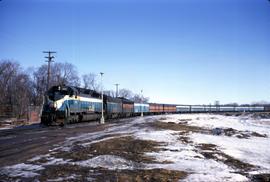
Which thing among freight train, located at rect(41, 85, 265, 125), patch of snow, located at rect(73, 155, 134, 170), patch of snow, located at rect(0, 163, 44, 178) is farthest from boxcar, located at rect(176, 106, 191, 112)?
patch of snow, located at rect(0, 163, 44, 178)

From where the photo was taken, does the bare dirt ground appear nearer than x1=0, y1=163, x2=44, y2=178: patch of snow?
Yes

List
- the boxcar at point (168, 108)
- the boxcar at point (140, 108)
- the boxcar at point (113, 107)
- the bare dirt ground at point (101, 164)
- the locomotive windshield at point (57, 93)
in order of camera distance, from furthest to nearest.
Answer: the boxcar at point (168, 108) < the boxcar at point (140, 108) < the boxcar at point (113, 107) < the locomotive windshield at point (57, 93) < the bare dirt ground at point (101, 164)

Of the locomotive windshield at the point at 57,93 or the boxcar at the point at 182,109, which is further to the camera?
the boxcar at the point at 182,109

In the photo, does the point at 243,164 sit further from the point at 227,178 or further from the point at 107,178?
the point at 107,178

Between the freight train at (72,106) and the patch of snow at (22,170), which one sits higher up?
the freight train at (72,106)

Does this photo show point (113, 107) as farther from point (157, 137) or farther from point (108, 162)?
point (108, 162)

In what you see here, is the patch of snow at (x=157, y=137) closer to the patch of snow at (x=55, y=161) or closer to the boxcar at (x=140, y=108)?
the patch of snow at (x=55, y=161)

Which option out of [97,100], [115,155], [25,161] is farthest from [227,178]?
[97,100]

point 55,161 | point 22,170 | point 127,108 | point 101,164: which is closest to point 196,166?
point 101,164

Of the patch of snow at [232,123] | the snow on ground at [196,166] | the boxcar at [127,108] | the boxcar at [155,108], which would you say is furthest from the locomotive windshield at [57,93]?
the boxcar at [155,108]

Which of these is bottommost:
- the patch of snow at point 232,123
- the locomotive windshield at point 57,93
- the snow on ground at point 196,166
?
the patch of snow at point 232,123

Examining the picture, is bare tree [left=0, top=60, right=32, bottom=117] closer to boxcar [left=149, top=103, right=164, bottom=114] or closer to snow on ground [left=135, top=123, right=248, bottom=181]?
boxcar [left=149, top=103, right=164, bottom=114]

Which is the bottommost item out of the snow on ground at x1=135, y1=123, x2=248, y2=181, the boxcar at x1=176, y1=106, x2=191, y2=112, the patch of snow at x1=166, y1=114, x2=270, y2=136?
the patch of snow at x1=166, y1=114, x2=270, y2=136

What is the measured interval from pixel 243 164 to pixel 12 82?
88153mm
